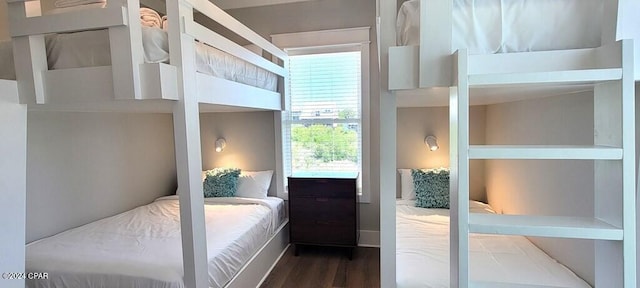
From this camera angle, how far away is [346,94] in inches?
138

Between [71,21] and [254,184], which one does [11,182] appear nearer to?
[71,21]

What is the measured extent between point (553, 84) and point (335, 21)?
260 cm

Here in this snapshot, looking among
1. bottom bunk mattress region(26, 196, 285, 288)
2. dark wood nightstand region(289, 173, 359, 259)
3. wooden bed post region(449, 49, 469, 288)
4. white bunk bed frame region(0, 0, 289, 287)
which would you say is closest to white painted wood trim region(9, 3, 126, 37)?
white bunk bed frame region(0, 0, 289, 287)

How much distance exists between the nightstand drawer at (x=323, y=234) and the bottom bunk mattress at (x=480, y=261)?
812mm

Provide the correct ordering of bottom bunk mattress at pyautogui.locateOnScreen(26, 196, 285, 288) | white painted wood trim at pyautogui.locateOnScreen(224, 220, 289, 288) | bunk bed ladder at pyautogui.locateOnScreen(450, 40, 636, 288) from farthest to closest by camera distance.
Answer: white painted wood trim at pyautogui.locateOnScreen(224, 220, 289, 288) → bottom bunk mattress at pyautogui.locateOnScreen(26, 196, 285, 288) → bunk bed ladder at pyautogui.locateOnScreen(450, 40, 636, 288)

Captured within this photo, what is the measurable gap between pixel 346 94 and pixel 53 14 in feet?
8.11

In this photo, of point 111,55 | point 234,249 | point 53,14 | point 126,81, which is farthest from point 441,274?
point 53,14

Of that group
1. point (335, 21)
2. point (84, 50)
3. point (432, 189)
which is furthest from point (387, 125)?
point (335, 21)

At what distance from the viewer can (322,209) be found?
317 cm

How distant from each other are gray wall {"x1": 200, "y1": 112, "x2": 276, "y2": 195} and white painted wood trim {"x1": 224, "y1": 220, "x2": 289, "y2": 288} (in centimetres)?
58

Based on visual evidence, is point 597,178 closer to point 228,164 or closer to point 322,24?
point 322,24

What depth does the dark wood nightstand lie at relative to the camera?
3.11 meters

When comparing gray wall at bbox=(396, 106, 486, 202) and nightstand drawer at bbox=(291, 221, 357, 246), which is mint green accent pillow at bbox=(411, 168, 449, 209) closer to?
gray wall at bbox=(396, 106, 486, 202)

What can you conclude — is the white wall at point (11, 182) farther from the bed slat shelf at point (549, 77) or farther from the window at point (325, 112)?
the window at point (325, 112)
